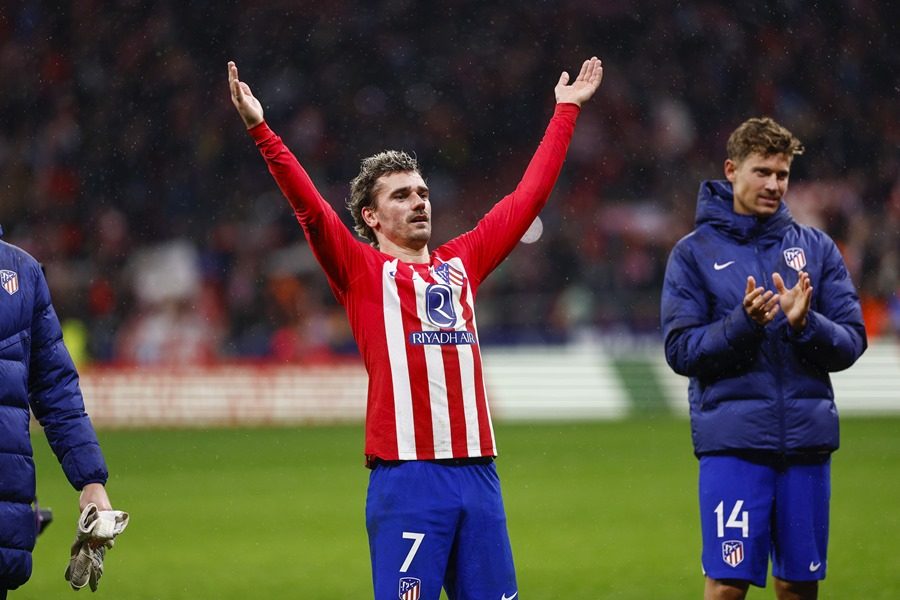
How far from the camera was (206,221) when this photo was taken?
903 inches

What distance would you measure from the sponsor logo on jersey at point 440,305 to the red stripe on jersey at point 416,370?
0.04 metres

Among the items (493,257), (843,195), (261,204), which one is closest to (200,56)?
(261,204)

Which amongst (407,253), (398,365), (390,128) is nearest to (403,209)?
(407,253)

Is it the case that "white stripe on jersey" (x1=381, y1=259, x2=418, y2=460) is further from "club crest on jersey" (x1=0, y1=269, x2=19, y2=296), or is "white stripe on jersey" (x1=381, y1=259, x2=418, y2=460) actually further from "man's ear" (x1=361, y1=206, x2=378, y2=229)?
"club crest on jersey" (x1=0, y1=269, x2=19, y2=296)

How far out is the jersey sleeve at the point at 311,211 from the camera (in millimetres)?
4012

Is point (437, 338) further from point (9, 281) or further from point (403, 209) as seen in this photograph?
point (9, 281)

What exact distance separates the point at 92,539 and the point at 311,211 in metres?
1.26

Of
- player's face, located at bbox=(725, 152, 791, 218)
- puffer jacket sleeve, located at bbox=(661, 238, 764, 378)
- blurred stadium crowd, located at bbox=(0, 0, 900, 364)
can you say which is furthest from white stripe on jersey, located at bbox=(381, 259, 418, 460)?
blurred stadium crowd, located at bbox=(0, 0, 900, 364)

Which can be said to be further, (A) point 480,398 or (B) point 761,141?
(B) point 761,141

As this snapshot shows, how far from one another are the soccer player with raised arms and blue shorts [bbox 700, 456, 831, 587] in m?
0.98

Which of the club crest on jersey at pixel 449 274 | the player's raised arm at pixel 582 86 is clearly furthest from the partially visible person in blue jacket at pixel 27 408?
the player's raised arm at pixel 582 86

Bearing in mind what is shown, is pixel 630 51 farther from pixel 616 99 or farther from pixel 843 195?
pixel 843 195

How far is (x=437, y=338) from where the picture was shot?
13.4ft

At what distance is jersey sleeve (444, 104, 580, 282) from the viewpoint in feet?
14.5
